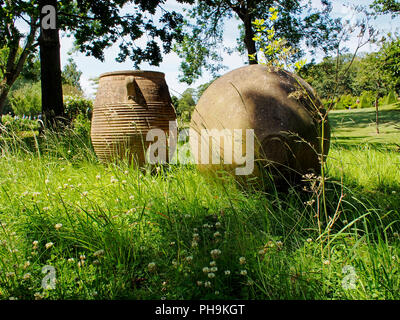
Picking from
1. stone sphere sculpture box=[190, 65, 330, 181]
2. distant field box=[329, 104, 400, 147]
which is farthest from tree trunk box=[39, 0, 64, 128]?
distant field box=[329, 104, 400, 147]

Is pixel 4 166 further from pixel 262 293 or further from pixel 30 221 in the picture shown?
pixel 262 293

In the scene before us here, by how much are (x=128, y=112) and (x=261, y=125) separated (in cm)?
264

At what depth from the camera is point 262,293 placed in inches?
83.7

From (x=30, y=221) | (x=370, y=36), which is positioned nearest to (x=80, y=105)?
(x=30, y=221)

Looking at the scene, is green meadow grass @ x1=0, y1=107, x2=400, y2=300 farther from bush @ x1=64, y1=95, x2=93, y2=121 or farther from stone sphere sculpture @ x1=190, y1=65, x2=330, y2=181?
bush @ x1=64, y1=95, x2=93, y2=121

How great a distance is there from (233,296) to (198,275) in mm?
271

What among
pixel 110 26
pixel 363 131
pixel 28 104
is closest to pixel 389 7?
pixel 363 131

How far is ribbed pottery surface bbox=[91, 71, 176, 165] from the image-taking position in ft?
17.8

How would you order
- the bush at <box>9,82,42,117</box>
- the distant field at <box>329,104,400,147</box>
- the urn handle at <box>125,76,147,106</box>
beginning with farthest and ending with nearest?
the bush at <box>9,82,42,117</box> → the urn handle at <box>125,76,147,106</box> → the distant field at <box>329,104,400,147</box>

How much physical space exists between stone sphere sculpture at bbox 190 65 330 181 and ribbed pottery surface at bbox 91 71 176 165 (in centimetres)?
175

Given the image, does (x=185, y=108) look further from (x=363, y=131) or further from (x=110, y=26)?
(x=363, y=131)

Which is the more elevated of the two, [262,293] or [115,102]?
[115,102]

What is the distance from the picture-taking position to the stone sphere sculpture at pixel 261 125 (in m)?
3.63

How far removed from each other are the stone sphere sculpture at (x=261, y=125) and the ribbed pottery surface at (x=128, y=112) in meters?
1.75
